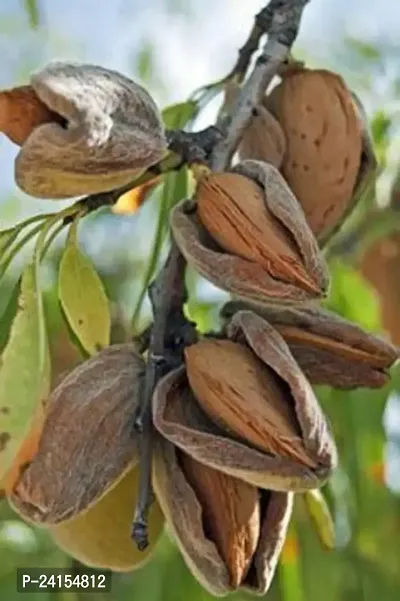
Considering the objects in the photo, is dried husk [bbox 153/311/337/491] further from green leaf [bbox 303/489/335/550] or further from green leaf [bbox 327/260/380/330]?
green leaf [bbox 327/260/380/330]

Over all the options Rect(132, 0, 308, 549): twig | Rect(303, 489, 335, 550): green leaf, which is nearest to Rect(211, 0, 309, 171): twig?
Rect(132, 0, 308, 549): twig

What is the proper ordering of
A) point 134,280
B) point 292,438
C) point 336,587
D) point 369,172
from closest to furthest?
point 292,438, point 369,172, point 336,587, point 134,280

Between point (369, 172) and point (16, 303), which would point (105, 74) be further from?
point (369, 172)

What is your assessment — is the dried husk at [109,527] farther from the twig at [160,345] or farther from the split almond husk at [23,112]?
the split almond husk at [23,112]

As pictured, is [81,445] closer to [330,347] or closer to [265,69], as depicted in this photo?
[330,347]

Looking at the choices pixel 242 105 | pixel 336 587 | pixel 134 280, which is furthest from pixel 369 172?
pixel 134 280

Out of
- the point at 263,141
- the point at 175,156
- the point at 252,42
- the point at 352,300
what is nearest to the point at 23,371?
the point at 175,156

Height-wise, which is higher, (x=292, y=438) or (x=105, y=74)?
(x=105, y=74)
